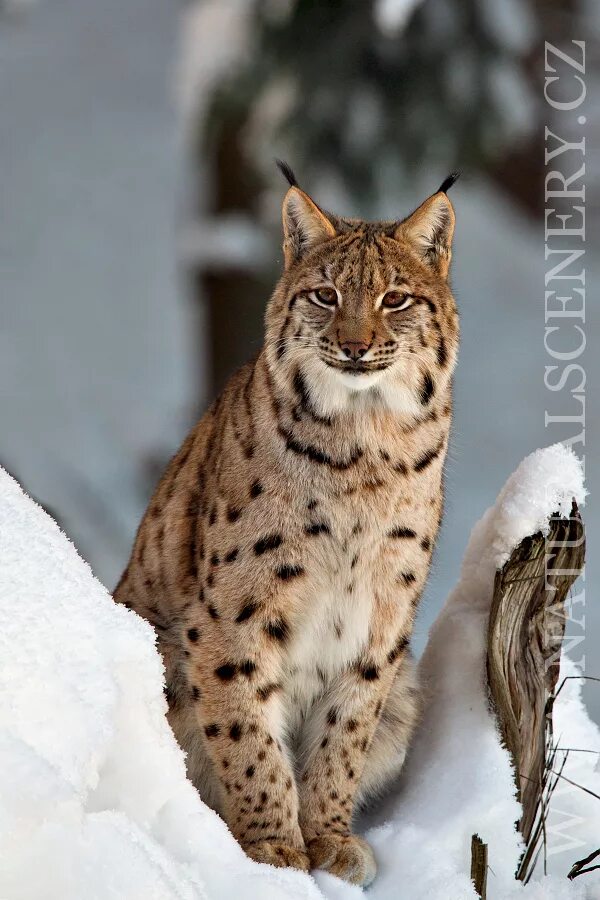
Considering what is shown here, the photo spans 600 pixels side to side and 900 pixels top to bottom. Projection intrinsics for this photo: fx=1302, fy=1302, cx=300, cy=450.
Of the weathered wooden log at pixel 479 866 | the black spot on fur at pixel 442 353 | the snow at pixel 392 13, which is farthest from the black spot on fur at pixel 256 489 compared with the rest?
the snow at pixel 392 13

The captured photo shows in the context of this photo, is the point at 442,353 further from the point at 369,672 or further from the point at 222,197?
the point at 222,197

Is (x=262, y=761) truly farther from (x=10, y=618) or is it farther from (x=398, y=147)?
(x=398, y=147)

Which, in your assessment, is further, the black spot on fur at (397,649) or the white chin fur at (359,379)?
the black spot on fur at (397,649)

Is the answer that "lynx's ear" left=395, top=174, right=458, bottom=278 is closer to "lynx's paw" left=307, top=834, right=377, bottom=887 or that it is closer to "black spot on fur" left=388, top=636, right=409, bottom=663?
"black spot on fur" left=388, top=636, right=409, bottom=663

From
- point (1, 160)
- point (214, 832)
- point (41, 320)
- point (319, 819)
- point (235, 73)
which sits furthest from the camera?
point (1, 160)

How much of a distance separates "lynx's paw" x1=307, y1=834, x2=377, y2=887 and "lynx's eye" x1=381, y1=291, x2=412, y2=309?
4.61ft

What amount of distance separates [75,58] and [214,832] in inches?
632

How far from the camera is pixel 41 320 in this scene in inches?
594

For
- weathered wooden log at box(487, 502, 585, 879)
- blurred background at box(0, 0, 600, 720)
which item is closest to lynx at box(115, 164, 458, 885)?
weathered wooden log at box(487, 502, 585, 879)

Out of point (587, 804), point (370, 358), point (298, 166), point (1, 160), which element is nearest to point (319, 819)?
point (587, 804)

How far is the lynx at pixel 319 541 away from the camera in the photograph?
338 cm

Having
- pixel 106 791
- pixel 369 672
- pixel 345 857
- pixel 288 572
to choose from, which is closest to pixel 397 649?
pixel 369 672

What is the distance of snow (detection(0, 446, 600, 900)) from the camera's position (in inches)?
77.1

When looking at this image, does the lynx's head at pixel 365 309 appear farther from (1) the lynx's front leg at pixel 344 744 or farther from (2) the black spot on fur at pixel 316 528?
(1) the lynx's front leg at pixel 344 744
